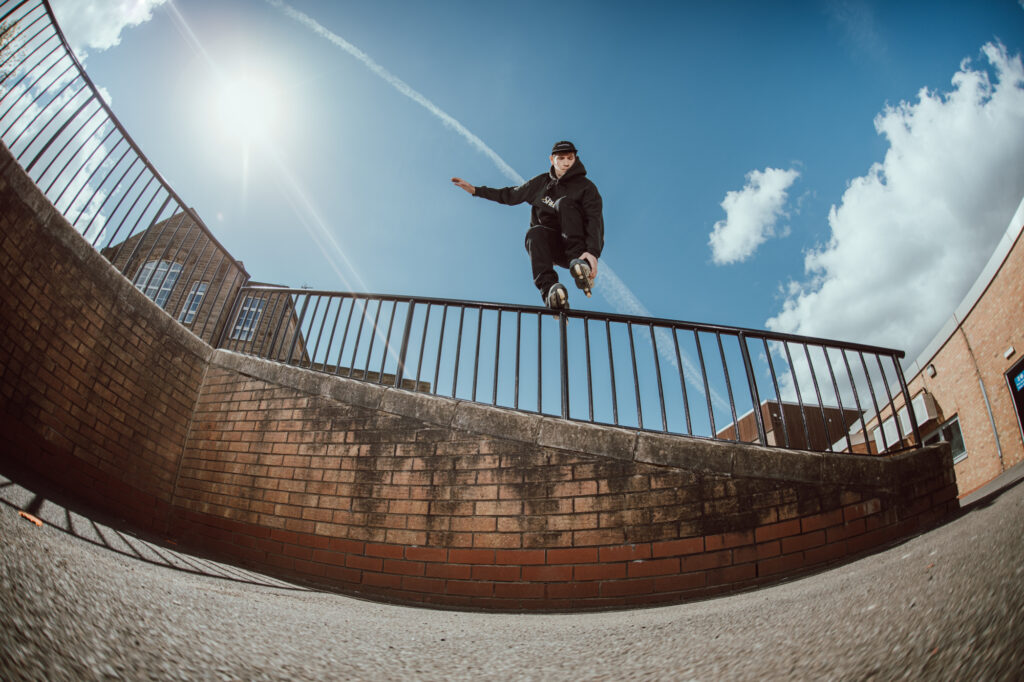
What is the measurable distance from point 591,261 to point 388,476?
2524 millimetres

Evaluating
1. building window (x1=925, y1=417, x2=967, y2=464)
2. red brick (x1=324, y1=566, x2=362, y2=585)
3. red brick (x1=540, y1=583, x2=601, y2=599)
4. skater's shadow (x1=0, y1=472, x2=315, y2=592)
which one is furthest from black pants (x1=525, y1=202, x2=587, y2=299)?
building window (x1=925, y1=417, x2=967, y2=464)

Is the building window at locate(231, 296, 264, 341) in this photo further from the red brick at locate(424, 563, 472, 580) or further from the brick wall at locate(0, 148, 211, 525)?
the red brick at locate(424, 563, 472, 580)

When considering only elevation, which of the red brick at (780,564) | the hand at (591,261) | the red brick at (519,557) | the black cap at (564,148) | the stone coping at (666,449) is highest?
the black cap at (564,148)

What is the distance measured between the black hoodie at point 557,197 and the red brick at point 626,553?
2.34 metres

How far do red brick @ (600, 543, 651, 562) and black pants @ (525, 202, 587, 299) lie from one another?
2179mm

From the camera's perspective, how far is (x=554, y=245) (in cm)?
399

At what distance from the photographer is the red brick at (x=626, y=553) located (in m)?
2.82

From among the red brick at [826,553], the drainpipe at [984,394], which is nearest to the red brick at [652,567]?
the red brick at [826,553]

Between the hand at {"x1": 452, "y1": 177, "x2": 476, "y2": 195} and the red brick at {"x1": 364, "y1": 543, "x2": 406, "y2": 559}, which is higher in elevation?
the hand at {"x1": 452, "y1": 177, "x2": 476, "y2": 195}

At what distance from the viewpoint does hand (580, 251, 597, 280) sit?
3641 millimetres

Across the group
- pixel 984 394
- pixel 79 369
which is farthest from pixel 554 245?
pixel 984 394

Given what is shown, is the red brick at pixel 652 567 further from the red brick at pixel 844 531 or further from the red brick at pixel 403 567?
the red brick at pixel 403 567

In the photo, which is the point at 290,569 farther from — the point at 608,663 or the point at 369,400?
the point at 608,663

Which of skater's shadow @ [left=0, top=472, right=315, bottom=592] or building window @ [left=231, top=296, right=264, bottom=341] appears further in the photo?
building window @ [left=231, top=296, right=264, bottom=341]
